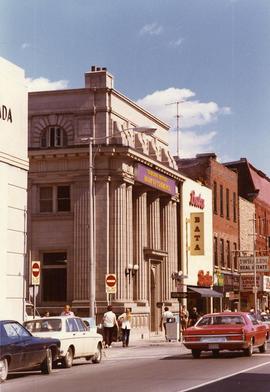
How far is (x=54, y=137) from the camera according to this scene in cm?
4378

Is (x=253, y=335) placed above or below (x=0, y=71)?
below

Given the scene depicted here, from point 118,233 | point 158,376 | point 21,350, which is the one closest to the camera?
point 21,350

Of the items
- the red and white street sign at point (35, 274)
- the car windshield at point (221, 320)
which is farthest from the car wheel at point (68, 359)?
the red and white street sign at point (35, 274)

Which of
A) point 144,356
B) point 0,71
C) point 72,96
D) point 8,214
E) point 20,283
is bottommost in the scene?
point 144,356

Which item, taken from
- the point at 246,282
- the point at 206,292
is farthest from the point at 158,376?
the point at 246,282

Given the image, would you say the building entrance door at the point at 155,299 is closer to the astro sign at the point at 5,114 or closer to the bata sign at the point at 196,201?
the bata sign at the point at 196,201

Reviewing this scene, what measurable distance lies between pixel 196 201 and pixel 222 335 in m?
29.7

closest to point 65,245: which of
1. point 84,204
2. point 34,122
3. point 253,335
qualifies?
point 84,204

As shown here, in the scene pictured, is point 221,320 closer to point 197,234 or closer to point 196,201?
point 197,234

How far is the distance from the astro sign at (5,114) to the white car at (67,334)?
22.8 feet

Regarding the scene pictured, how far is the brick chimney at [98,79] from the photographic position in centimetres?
4297

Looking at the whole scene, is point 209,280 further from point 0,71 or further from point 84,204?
point 0,71

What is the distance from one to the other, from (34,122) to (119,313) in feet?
35.8

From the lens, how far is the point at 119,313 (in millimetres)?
41438
